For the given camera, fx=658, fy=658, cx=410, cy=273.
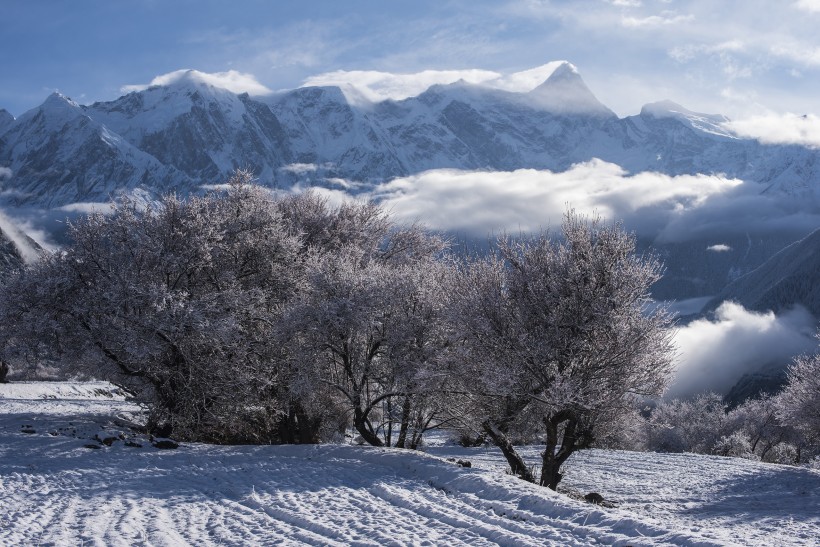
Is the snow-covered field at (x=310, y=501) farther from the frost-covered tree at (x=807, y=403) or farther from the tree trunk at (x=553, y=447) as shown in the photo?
the frost-covered tree at (x=807, y=403)

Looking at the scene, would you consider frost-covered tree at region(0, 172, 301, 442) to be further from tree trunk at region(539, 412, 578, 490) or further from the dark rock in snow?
tree trunk at region(539, 412, 578, 490)

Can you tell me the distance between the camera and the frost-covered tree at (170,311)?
2759 centimetres

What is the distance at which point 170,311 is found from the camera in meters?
26.6

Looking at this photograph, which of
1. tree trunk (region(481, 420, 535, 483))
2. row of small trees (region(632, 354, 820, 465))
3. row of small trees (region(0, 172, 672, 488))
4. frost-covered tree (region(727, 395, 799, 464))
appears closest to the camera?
row of small trees (region(0, 172, 672, 488))

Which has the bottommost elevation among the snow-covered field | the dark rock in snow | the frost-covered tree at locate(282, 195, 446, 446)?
the snow-covered field

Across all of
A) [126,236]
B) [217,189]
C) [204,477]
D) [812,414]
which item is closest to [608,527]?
[204,477]

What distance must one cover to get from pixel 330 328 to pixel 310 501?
9.12 meters

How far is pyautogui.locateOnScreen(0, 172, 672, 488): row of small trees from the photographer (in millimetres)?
22906

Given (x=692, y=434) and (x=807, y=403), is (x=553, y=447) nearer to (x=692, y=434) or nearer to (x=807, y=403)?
(x=807, y=403)

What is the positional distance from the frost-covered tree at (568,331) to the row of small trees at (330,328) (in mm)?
70

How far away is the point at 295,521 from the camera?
54.1 ft

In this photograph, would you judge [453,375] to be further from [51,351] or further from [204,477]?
[51,351]

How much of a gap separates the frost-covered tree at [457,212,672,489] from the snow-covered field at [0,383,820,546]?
3.17 meters

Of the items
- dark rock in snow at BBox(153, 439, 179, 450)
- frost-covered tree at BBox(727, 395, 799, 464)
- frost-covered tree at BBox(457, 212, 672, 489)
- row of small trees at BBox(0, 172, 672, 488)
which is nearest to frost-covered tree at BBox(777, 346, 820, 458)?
row of small trees at BBox(0, 172, 672, 488)
